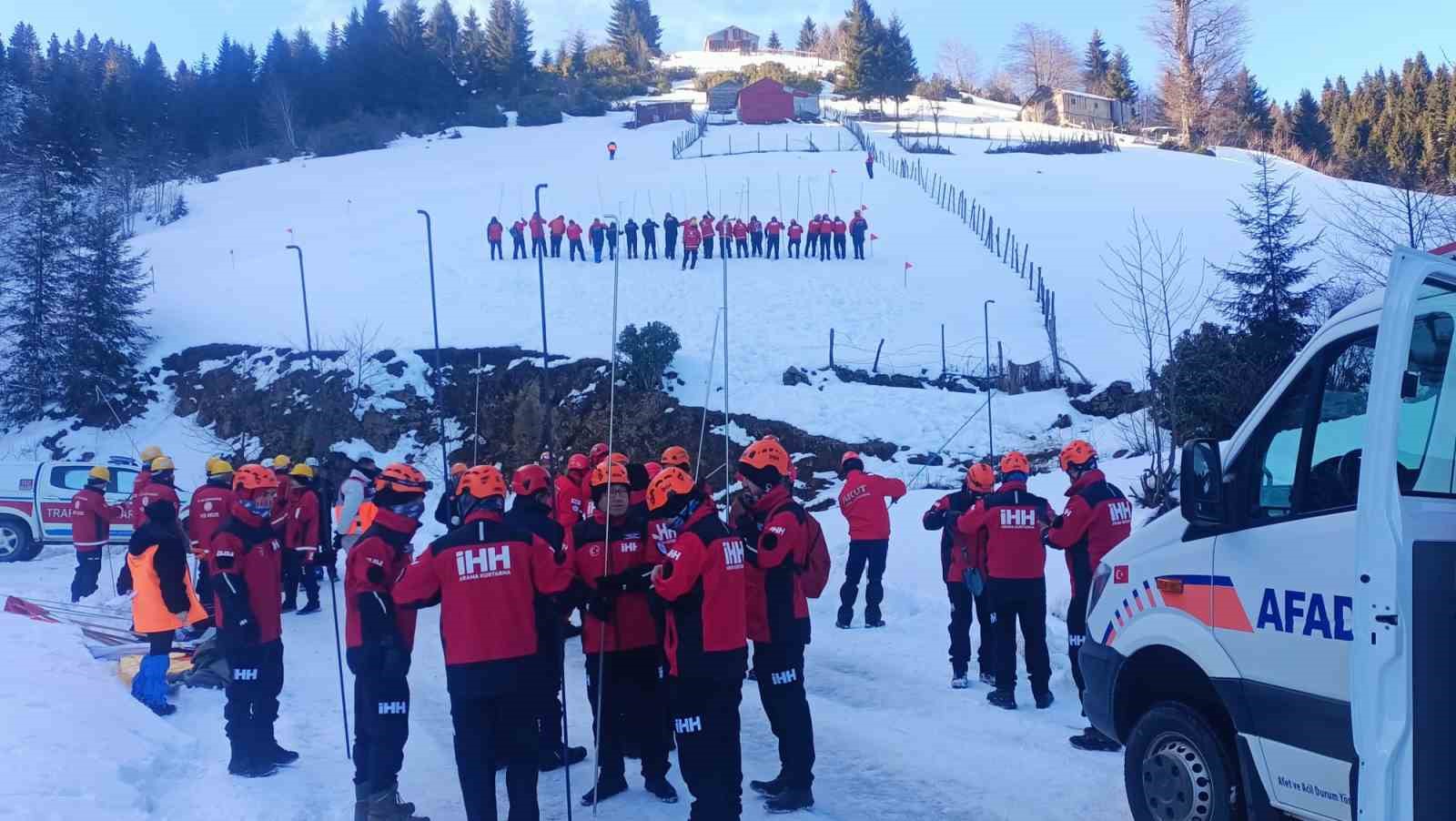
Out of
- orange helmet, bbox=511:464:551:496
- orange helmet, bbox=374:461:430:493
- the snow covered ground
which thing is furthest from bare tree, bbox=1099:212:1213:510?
orange helmet, bbox=374:461:430:493

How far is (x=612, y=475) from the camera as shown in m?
6.29

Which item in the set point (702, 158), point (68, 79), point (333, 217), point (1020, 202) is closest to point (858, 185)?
point (1020, 202)

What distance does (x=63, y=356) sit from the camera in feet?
90.5

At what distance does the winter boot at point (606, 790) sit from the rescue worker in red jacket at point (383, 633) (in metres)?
1.07

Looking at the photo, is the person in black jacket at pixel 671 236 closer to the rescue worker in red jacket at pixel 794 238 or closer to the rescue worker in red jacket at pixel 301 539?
the rescue worker in red jacket at pixel 794 238

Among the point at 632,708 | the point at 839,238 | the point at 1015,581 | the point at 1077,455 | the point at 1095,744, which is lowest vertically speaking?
the point at 1095,744

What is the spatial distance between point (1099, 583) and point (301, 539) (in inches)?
384

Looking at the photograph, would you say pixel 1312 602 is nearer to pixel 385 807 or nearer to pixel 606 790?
pixel 606 790

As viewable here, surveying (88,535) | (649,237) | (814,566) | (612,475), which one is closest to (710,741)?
(814,566)

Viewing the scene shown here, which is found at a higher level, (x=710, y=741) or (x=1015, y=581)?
(x=1015, y=581)

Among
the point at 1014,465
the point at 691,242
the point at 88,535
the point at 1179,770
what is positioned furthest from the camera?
the point at 691,242

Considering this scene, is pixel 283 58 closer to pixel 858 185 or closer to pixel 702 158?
pixel 702 158

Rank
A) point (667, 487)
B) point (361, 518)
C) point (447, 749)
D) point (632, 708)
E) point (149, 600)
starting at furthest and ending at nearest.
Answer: point (361, 518) → point (149, 600) → point (447, 749) → point (632, 708) → point (667, 487)

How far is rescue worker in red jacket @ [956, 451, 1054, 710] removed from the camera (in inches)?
320
